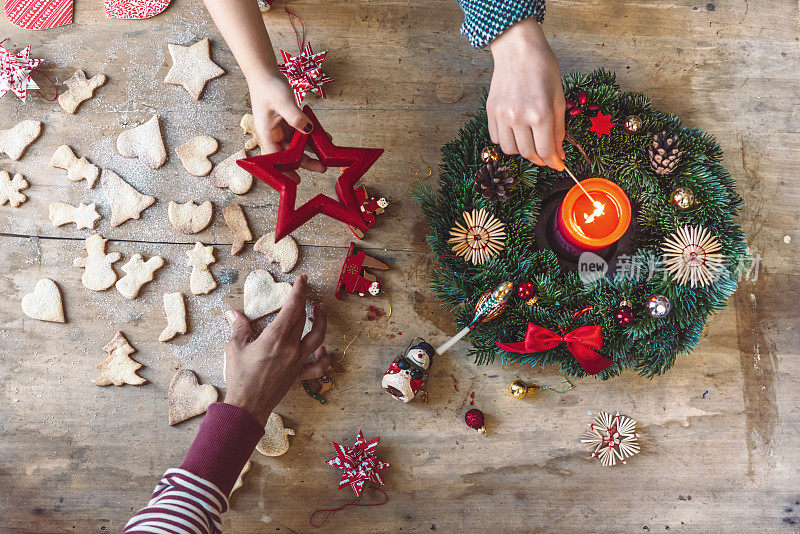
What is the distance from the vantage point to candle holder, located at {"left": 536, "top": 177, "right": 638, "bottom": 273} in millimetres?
955

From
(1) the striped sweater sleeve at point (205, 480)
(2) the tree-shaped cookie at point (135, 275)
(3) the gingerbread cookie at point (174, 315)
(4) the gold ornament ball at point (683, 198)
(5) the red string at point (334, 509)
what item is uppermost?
Result: (4) the gold ornament ball at point (683, 198)

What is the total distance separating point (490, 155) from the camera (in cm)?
91

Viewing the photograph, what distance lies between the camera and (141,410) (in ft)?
3.48

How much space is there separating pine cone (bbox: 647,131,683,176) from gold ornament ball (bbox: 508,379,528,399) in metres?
0.49

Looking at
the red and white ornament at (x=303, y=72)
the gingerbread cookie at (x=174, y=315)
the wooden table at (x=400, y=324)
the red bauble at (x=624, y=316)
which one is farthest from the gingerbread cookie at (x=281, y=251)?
the red bauble at (x=624, y=316)

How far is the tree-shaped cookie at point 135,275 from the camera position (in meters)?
1.07

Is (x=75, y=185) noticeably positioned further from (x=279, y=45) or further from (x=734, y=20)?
(x=734, y=20)

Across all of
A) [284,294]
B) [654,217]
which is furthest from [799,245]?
[284,294]

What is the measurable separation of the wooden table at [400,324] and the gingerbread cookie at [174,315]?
2 cm

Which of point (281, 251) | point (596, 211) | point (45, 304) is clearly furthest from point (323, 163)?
point (45, 304)

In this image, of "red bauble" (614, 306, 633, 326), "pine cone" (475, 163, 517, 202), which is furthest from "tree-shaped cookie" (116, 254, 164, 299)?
"red bauble" (614, 306, 633, 326)

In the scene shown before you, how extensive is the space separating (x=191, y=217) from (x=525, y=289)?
712 millimetres

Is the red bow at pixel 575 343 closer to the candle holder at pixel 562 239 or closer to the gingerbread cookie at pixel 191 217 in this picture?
the candle holder at pixel 562 239

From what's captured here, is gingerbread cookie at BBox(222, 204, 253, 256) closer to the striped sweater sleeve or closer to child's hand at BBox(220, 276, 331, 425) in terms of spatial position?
child's hand at BBox(220, 276, 331, 425)
